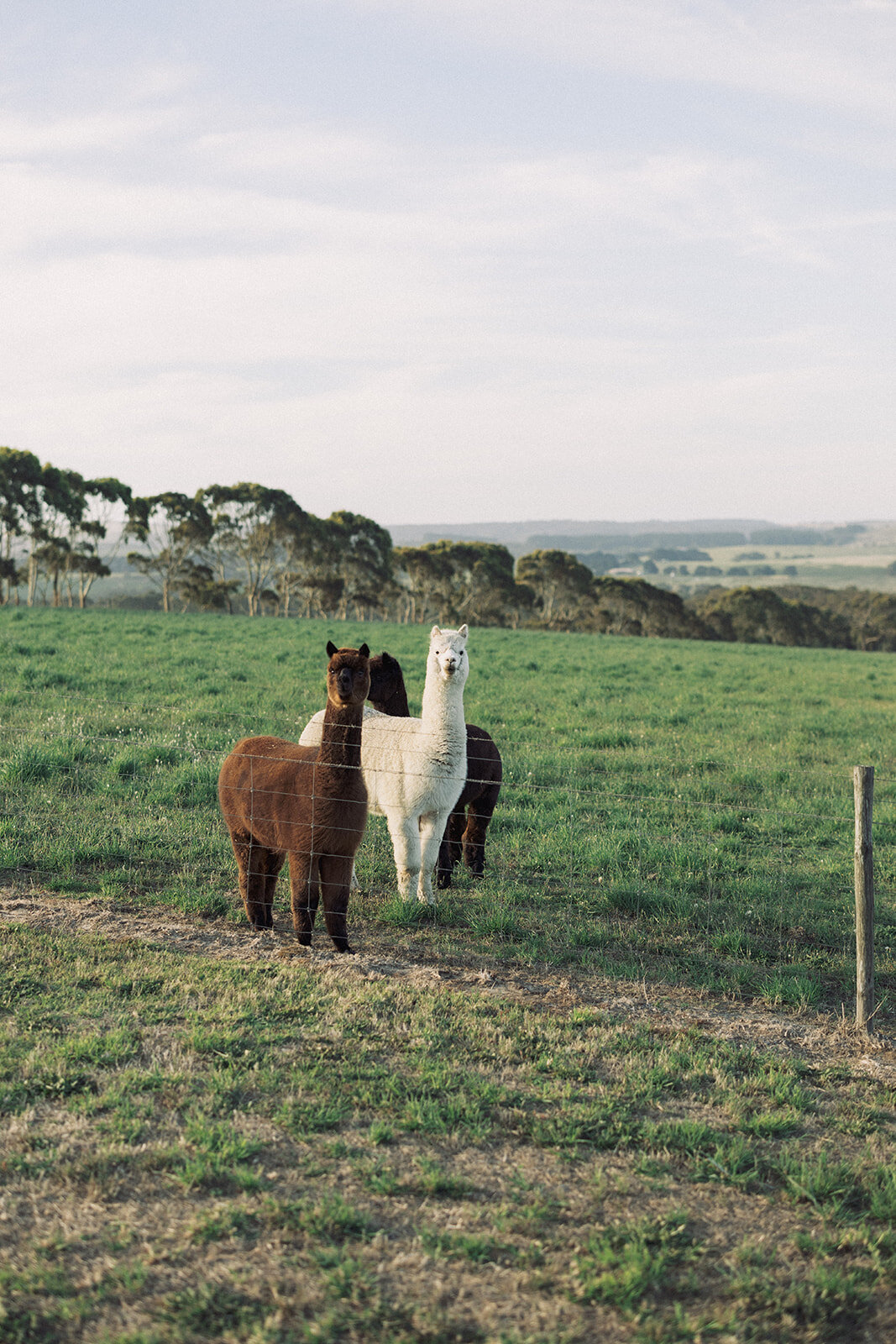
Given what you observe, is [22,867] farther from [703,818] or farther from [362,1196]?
[703,818]

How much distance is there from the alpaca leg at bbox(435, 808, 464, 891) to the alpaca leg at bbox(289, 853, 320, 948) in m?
1.36

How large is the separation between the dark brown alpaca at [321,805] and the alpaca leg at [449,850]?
129cm

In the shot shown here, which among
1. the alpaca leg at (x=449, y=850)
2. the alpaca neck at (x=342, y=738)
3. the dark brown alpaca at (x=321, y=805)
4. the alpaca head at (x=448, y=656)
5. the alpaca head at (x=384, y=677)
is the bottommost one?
the alpaca leg at (x=449, y=850)

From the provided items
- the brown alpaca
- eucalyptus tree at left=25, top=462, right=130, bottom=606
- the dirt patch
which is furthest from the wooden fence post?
eucalyptus tree at left=25, top=462, right=130, bottom=606

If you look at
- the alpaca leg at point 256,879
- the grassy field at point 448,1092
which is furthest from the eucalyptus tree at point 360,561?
the alpaca leg at point 256,879

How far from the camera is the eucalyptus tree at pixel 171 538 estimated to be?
64125 mm

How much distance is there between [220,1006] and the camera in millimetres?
5086

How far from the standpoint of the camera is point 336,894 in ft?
19.9

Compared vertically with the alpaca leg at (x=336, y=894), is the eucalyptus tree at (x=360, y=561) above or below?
above

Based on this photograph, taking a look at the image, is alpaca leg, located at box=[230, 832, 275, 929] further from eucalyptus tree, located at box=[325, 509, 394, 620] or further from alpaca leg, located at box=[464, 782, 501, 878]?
eucalyptus tree, located at box=[325, 509, 394, 620]

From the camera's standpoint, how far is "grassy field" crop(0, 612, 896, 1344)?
3.11 metres

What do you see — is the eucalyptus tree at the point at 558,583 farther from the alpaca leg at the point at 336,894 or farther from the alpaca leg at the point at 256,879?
the alpaca leg at the point at 336,894

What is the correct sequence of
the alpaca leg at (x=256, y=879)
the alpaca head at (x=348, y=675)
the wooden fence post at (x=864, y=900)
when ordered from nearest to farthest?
the wooden fence post at (x=864, y=900) < the alpaca head at (x=348, y=675) < the alpaca leg at (x=256, y=879)

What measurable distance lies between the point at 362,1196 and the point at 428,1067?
99 cm
